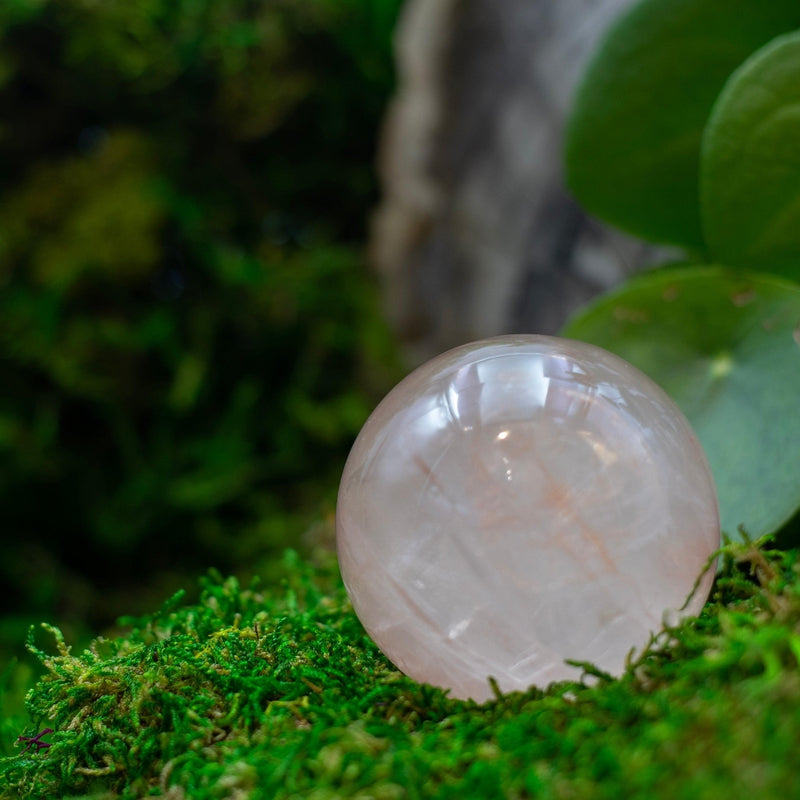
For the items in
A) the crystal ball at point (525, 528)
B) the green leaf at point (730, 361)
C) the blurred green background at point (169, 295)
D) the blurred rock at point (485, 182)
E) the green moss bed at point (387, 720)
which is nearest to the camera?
the green moss bed at point (387, 720)

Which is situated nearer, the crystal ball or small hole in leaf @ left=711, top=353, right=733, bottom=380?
the crystal ball

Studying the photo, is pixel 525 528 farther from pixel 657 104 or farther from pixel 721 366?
pixel 657 104

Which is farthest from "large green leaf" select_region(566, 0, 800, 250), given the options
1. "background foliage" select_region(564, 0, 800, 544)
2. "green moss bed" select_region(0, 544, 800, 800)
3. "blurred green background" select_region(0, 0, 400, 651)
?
"blurred green background" select_region(0, 0, 400, 651)

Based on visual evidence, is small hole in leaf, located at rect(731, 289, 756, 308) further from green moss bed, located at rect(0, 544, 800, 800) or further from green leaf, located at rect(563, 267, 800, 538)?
green moss bed, located at rect(0, 544, 800, 800)

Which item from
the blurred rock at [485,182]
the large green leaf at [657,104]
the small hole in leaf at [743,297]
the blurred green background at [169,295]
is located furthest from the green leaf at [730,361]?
the blurred green background at [169,295]

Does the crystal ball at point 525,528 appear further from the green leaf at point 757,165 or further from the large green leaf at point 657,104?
the large green leaf at point 657,104

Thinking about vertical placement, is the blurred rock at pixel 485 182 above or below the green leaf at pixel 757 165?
above

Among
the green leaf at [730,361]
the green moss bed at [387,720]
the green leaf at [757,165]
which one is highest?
the green leaf at [757,165]
